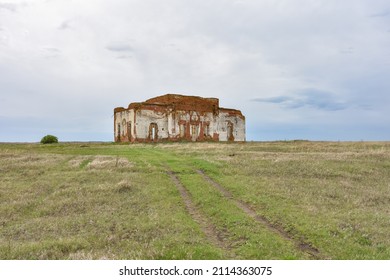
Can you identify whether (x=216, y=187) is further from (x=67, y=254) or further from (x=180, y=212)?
(x=67, y=254)

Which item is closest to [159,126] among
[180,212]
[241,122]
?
[241,122]

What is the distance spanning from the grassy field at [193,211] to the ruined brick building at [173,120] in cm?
2880

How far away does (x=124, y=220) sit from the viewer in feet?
42.7

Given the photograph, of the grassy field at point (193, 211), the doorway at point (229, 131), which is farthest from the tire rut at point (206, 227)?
the doorway at point (229, 131)

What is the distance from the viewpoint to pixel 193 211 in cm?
1440

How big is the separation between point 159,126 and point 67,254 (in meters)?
47.5

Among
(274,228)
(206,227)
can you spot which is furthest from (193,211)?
(274,228)

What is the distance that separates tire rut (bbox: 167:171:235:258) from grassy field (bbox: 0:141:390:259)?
36mm

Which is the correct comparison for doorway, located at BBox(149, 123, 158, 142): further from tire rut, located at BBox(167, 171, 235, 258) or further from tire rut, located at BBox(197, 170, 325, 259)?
tire rut, located at BBox(197, 170, 325, 259)

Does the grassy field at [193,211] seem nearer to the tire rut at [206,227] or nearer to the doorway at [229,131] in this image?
the tire rut at [206,227]

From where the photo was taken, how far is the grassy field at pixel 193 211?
32.3 ft

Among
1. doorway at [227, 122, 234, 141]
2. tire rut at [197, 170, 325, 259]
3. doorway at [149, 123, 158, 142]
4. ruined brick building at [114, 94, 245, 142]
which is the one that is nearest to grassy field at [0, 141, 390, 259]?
tire rut at [197, 170, 325, 259]

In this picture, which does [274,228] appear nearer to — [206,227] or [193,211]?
[206,227]

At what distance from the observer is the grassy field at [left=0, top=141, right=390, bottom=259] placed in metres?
9.84
